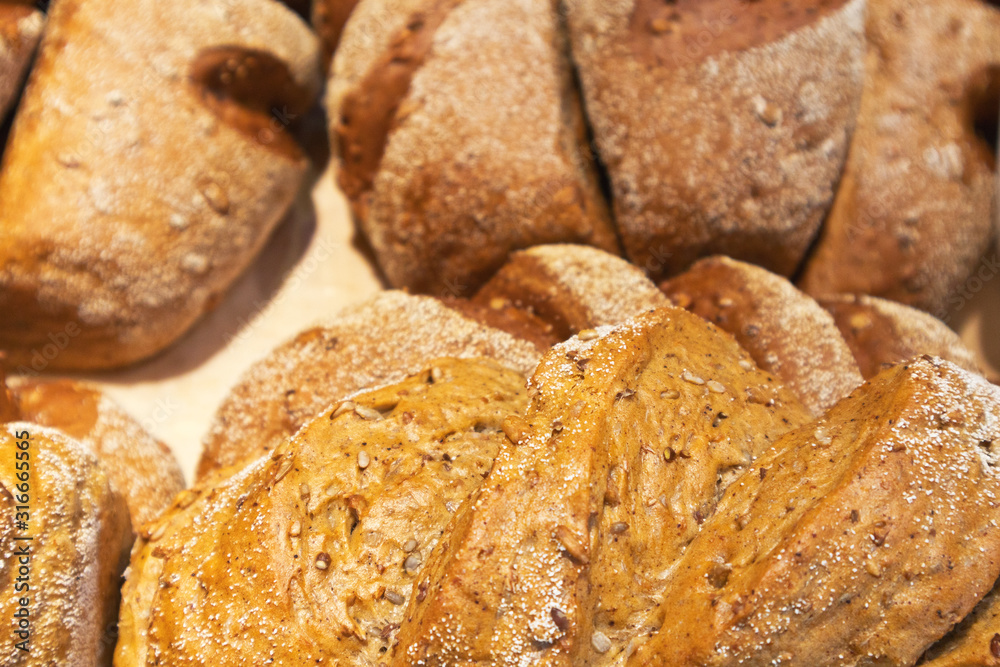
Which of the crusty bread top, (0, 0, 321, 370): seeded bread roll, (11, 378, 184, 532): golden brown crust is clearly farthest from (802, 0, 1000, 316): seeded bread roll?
(11, 378, 184, 532): golden brown crust

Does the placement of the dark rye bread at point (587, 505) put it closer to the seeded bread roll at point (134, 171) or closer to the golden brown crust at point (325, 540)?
the golden brown crust at point (325, 540)

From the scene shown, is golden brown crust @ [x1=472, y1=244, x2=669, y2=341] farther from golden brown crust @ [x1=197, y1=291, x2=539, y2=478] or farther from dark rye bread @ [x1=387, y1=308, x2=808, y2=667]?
dark rye bread @ [x1=387, y1=308, x2=808, y2=667]

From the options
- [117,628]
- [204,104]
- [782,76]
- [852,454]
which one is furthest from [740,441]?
[204,104]

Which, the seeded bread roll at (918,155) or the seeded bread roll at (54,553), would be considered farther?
the seeded bread roll at (918,155)

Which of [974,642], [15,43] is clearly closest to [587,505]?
[974,642]

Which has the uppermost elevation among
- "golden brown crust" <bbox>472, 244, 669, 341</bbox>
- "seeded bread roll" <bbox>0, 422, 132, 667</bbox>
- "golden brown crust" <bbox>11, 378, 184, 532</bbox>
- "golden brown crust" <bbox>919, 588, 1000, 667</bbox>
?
"golden brown crust" <bbox>919, 588, 1000, 667</bbox>

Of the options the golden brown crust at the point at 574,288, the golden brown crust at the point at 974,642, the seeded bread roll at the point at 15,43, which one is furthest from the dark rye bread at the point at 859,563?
the seeded bread roll at the point at 15,43
